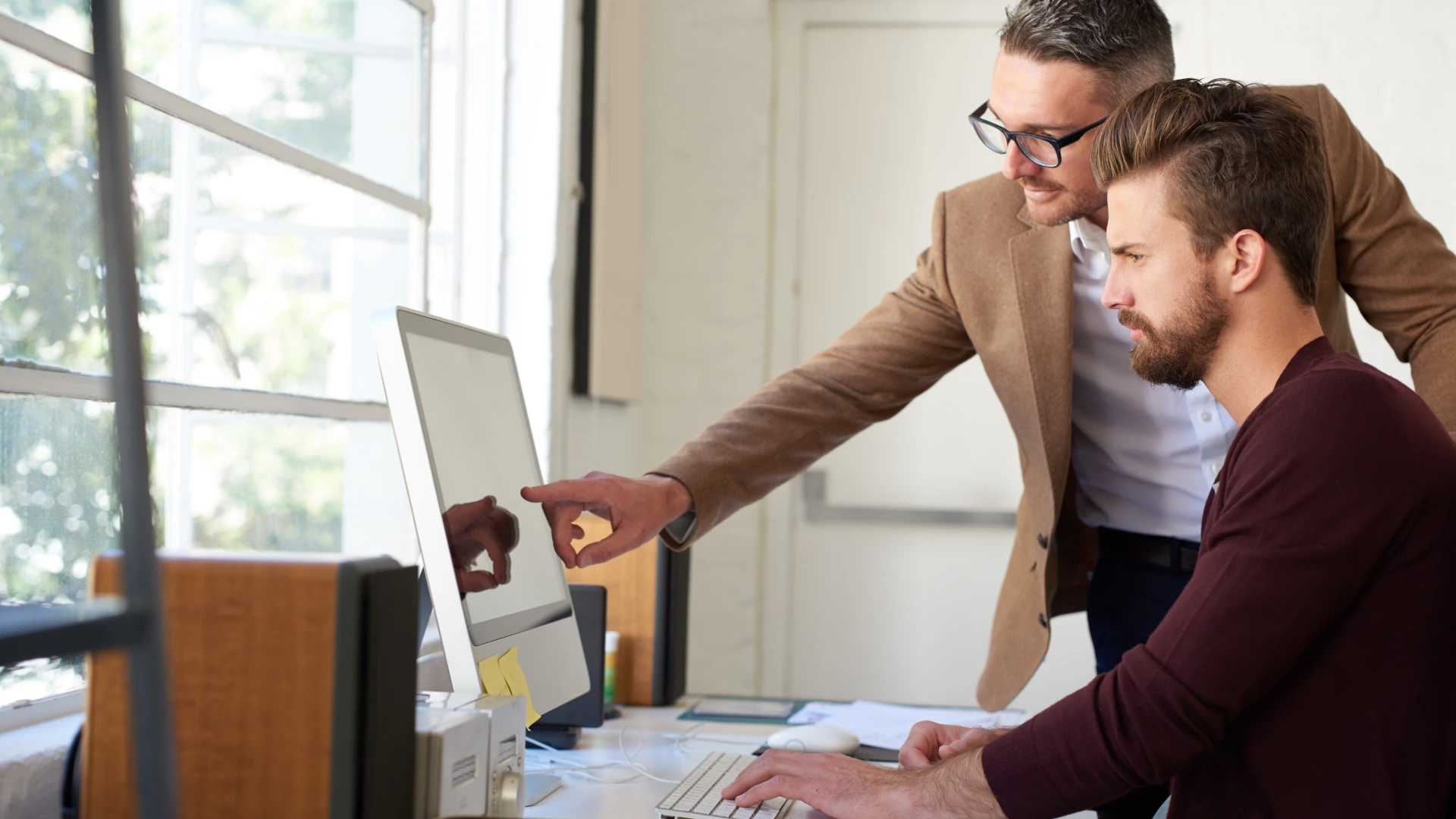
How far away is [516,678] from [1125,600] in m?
1.02

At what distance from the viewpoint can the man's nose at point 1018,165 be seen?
1.44 m

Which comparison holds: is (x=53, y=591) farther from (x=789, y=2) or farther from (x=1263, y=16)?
(x=1263, y=16)

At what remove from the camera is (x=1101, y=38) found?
1.39 metres

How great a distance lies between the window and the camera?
113 centimetres

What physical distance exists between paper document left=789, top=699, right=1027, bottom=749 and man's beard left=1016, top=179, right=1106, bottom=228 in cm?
66

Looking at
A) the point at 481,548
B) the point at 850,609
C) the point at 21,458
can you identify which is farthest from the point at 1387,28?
the point at 21,458

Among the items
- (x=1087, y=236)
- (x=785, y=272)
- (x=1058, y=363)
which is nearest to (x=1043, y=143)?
(x=1087, y=236)

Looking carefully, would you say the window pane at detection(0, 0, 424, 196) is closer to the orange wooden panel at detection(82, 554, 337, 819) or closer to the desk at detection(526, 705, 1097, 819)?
the orange wooden panel at detection(82, 554, 337, 819)

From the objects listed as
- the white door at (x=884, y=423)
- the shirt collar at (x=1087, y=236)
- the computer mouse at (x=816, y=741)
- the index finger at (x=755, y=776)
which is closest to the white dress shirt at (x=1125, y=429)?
the shirt collar at (x=1087, y=236)

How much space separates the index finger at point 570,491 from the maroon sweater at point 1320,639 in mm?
590

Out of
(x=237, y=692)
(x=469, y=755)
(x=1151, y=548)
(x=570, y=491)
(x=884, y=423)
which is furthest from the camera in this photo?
(x=884, y=423)

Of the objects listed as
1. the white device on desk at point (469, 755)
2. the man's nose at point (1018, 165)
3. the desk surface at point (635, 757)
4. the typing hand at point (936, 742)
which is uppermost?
the man's nose at point (1018, 165)

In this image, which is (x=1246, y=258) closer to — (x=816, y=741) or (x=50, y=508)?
(x=816, y=741)

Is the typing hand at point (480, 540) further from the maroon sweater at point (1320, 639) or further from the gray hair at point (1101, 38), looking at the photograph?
the gray hair at point (1101, 38)
